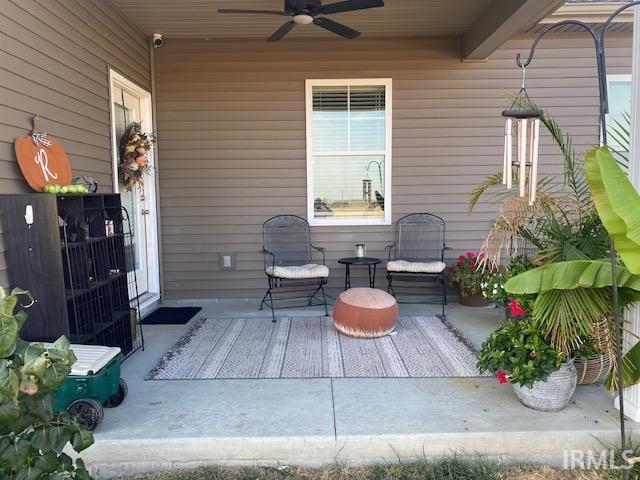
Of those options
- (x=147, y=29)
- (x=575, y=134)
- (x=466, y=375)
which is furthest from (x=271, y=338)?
(x=575, y=134)

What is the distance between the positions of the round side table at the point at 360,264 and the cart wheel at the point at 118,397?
7.82ft

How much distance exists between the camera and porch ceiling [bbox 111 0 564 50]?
3758mm

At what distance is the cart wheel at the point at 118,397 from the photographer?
7.84ft

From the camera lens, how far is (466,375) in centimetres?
277

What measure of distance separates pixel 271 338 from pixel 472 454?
187cm

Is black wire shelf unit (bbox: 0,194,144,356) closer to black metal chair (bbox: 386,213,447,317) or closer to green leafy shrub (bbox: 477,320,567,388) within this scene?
green leafy shrub (bbox: 477,320,567,388)

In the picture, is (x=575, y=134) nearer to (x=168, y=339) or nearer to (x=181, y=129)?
(x=181, y=129)

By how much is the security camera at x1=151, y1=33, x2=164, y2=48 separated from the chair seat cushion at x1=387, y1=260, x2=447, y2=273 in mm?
3175

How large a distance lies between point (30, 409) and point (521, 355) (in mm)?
2090

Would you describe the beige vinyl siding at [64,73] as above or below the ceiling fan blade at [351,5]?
below

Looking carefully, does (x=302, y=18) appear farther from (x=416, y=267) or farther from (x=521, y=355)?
(x=521, y=355)

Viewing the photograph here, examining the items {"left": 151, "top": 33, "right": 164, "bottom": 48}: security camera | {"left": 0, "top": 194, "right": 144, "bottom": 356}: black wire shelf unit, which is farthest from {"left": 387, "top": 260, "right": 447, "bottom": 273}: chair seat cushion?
{"left": 151, "top": 33, "right": 164, "bottom": 48}: security camera

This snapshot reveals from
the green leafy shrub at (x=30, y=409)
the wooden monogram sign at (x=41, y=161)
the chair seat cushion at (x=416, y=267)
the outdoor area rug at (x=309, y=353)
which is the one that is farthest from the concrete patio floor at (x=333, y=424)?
the chair seat cushion at (x=416, y=267)

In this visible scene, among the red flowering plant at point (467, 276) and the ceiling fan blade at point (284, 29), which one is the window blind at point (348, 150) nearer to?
the red flowering plant at point (467, 276)
